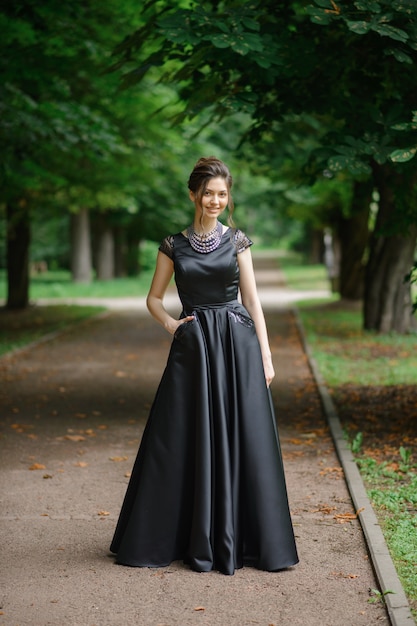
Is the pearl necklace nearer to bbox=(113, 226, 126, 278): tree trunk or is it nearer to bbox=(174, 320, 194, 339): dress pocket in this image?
bbox=(174, 320, 194, 339): dress pocket

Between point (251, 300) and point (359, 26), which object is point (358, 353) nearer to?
point (359, 26)

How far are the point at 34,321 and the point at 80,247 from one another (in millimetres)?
15637

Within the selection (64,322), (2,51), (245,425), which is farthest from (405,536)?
(64,322)

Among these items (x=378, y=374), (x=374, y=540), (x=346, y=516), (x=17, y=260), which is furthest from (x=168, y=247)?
(x=17, y=260)

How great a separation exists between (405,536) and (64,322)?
16.2m

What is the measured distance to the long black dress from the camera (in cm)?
503

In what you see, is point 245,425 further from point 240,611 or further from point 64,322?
point 64,322

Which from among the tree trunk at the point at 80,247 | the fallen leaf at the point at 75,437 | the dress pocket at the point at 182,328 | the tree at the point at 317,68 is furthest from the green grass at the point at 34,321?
the tree trunk at the point at 80,247

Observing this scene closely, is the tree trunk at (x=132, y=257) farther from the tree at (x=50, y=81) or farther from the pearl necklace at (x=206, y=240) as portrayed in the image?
the pearl necklace at (x=206, y=240)

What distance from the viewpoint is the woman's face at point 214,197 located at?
5039 mm

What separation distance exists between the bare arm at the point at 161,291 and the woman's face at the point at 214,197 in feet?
1.23

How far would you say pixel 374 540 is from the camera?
214 inches

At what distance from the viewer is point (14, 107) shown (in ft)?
43.2

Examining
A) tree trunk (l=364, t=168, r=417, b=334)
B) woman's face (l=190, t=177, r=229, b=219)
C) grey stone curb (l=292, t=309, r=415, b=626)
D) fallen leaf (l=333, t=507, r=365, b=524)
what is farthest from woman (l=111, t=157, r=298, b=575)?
tree trunk (l=364, t=168, r=417, b=334)
